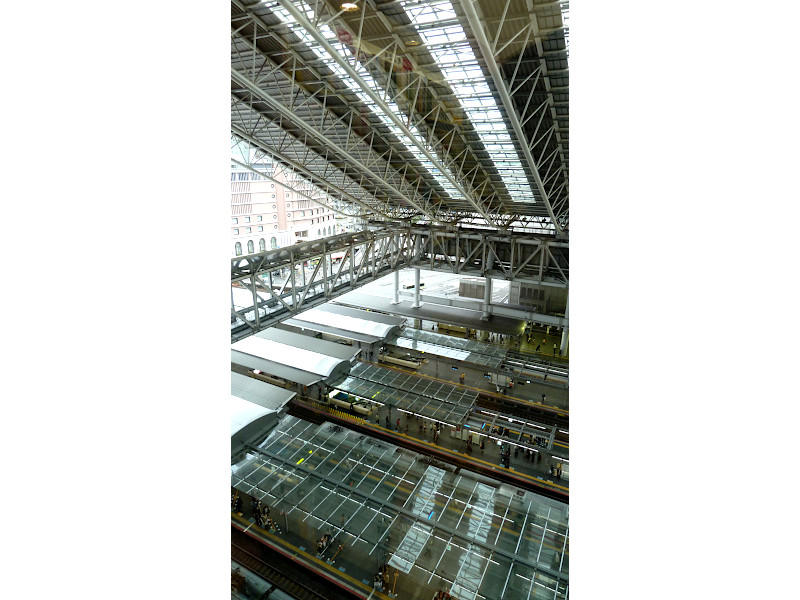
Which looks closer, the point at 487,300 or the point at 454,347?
the point at 454,347

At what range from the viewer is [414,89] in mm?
13875

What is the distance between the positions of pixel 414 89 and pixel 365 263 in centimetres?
1135

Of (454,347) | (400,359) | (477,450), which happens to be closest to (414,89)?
(477,450)

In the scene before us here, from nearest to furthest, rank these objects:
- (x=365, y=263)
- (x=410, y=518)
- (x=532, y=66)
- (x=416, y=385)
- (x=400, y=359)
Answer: (x=532, y=66) → (x=410, y=518) → (x=416, y=385) → (x=365, y=263) → (x=400, y=359)

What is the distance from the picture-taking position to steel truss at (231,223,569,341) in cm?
1677

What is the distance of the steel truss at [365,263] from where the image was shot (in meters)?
16.8

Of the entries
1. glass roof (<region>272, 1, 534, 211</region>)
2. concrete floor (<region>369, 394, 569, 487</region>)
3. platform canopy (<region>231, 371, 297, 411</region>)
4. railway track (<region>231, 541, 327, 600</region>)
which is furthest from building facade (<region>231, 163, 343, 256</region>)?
railway track (<region>231, 541, 327, 600</region>)

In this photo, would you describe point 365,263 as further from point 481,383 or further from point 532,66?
point 532,66

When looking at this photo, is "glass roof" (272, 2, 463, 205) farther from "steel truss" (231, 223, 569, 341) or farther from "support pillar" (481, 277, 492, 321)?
"support pillar" (481, 277, 492, 321)

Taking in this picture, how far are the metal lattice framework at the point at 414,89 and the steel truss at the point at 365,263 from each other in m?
3.56
